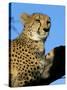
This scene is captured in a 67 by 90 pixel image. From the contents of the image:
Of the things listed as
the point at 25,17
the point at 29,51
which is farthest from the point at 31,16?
the point at 29,51

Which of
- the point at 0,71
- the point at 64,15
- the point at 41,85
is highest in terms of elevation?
the point at 64,15

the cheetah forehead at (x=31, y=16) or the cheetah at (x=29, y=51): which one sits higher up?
the cheetah forehead at (x=31, y=16)

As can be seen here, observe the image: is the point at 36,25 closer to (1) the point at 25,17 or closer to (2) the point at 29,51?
(1) the point at 25,17

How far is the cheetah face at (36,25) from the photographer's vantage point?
96.9 inches

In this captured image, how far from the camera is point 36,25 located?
2.49 metres

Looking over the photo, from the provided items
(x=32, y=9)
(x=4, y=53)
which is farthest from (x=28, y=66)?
(x=32, y=9)

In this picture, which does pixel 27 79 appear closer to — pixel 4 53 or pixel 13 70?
pixel 13 70

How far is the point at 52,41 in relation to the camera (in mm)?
2523

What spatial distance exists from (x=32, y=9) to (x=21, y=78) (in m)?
0.70

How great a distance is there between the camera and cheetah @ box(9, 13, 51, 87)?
94.9 inches

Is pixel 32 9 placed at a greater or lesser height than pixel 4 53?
greater

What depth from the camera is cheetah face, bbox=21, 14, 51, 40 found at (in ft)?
8.07

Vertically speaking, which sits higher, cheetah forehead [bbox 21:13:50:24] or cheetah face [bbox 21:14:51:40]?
cheetah forehead [bbox 21:13:50:24]

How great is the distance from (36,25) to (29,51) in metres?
0.27
